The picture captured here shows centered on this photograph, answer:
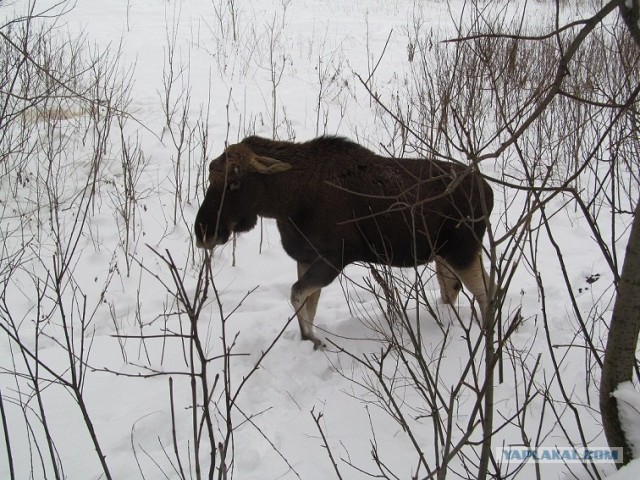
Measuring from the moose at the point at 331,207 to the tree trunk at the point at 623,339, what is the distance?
184cm

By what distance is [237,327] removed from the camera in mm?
4352

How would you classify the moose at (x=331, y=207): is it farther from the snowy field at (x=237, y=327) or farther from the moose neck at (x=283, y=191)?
the snowy field at (x=237, y=327)

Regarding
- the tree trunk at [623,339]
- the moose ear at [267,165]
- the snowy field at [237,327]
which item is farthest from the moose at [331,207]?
the tree trunk at [623,339]

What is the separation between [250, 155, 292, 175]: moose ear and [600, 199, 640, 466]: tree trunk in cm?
253

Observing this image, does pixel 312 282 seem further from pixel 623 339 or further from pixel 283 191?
pixel 623 339

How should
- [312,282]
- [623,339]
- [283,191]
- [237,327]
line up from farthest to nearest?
[237,327] < [283,191] < [312,282] < [623,339]

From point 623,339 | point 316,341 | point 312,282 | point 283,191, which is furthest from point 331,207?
point 623,339

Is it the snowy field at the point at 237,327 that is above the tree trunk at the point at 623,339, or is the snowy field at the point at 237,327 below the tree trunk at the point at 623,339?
above

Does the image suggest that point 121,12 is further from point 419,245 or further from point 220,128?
point 419,245

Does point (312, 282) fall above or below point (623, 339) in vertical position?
above

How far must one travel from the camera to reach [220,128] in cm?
873

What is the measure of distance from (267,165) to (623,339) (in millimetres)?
2690

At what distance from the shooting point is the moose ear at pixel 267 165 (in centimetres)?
390

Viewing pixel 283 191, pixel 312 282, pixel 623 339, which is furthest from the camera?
pixel 283 191
